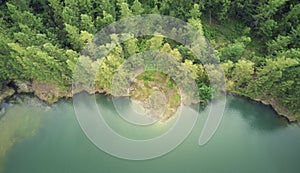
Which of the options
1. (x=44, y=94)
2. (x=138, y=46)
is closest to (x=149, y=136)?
(x=138, y=46)

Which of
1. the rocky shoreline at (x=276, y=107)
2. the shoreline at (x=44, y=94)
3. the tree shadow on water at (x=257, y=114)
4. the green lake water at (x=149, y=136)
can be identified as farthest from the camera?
the shoreline at (x=44, y=94)

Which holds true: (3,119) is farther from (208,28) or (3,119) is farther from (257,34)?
(257,34)

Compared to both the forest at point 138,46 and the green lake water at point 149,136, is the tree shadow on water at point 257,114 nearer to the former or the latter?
the green lake water at point 149,136

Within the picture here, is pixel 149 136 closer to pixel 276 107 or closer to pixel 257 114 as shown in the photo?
pixel 257 114

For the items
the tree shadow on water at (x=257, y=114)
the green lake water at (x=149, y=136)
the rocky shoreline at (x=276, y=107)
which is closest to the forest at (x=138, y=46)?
the rocky shoreline at (x=276, y=107)

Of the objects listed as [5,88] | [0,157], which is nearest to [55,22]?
[5,88]
